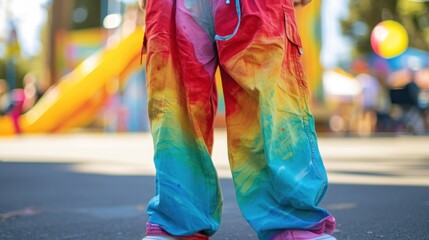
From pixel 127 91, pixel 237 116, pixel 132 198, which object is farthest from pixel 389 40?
pixel 237 116

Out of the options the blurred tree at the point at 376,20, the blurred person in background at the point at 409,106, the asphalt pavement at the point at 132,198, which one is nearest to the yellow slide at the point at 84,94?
the blurred person in background at the point at 409,106


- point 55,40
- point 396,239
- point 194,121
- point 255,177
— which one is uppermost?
point 194,121

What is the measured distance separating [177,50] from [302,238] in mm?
758

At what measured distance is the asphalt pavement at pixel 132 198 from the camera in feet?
11.0

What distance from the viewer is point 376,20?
39125 mm

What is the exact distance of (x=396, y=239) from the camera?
2.96 meters

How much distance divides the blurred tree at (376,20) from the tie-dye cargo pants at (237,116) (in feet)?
97.6

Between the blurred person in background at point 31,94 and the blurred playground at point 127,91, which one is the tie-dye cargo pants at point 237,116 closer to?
the blurred playground at point 127,91

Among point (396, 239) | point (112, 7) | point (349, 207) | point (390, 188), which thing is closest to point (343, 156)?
point (390, 188)

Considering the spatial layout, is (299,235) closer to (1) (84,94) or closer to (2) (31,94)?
(1) (84,94)

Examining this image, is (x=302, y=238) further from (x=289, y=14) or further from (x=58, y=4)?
(x=58, y=4)

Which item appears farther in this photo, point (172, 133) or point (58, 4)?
point (58, 4)

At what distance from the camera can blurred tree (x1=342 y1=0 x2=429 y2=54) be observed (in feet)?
120

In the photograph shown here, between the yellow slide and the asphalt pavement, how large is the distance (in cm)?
906
